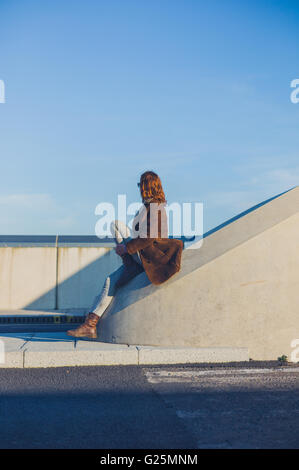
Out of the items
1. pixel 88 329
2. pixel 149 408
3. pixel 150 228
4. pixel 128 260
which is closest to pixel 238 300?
pixel 150 228

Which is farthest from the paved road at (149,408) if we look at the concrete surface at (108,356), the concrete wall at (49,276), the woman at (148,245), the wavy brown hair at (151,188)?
the concrete wall at (49,276)

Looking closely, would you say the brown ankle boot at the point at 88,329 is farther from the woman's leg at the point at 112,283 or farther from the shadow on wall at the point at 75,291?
the shadow on wall at the point at 75,291

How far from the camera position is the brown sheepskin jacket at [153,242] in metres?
7.28

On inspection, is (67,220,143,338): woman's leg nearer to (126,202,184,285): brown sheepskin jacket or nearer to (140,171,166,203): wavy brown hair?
(126,202,184,285): brown sheepskin jacket

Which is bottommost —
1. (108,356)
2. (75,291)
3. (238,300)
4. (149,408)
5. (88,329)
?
(149,408)

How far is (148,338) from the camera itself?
7141mm

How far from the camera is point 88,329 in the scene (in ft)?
24.8

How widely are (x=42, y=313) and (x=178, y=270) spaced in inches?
305

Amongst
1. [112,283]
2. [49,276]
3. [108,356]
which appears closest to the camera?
[108,356]

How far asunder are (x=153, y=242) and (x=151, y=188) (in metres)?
0.71

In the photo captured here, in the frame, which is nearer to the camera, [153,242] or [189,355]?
[189,355]

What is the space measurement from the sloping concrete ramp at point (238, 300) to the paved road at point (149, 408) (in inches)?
24.9

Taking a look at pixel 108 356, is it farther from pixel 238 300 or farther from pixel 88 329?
pixel 238 300
